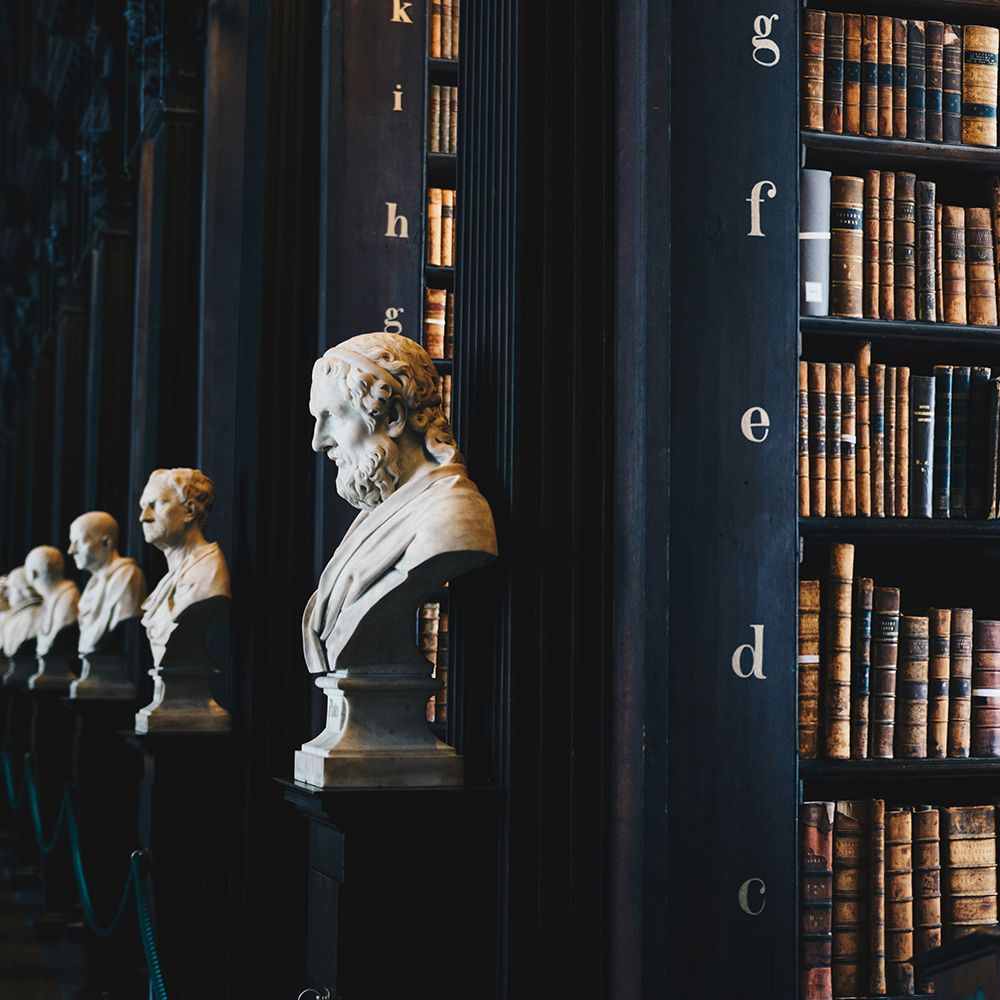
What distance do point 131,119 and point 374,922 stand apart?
7359 mm

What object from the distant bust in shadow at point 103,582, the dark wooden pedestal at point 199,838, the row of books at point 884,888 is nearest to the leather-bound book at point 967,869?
the row of books at point 884,888

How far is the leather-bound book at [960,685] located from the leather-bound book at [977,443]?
0.79 ft

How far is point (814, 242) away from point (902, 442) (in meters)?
0.44

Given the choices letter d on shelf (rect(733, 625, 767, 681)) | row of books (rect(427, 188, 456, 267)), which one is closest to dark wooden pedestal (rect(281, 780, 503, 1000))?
letter d on shelf (rect(733, 625, 767, 681))

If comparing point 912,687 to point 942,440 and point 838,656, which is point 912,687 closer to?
point 838,656

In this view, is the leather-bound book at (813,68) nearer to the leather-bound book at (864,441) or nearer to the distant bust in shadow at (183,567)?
the leather-bound book at (864,441)

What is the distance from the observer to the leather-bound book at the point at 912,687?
9.46ft

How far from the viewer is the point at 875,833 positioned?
9.18ft

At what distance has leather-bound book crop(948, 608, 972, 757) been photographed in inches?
115

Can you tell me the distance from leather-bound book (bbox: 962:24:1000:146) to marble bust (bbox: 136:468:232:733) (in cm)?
272

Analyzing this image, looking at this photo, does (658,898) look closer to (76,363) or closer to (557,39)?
(557,39)

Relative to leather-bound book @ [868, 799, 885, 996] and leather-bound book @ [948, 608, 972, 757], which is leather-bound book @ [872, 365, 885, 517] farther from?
leather-bound book @ [868, 799, 885, 996]

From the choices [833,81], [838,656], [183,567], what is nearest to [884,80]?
[833,81]

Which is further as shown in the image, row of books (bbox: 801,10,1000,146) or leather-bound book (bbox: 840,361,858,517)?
row of books (bbox: 801,10,1000,146)
